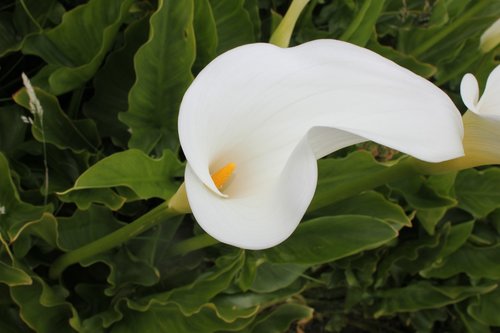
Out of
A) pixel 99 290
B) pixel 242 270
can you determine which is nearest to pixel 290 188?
pixel 242 270

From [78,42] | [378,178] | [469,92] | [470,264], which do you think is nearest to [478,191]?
[470,264]

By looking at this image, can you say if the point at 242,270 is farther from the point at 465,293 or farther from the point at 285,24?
the point at 465,293

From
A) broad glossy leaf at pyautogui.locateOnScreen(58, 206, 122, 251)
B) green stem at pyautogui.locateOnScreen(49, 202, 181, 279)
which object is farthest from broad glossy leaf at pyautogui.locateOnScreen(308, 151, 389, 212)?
broad glossy leaf at pyautogui.locateOnScreen(58, 206, 122, 251)

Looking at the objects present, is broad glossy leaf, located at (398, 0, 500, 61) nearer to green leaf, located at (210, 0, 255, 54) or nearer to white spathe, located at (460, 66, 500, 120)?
green leaf, located at (210, 0, 255, 54)

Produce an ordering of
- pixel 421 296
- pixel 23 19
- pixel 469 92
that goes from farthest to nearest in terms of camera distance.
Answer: pixel 421 296
pixel 23 19
pixel 469 92

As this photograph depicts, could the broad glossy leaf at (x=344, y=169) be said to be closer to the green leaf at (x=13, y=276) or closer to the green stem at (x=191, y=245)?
the green stem at (x=191, y=245)

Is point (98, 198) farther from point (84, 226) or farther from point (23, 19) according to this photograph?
point (23, 19)
